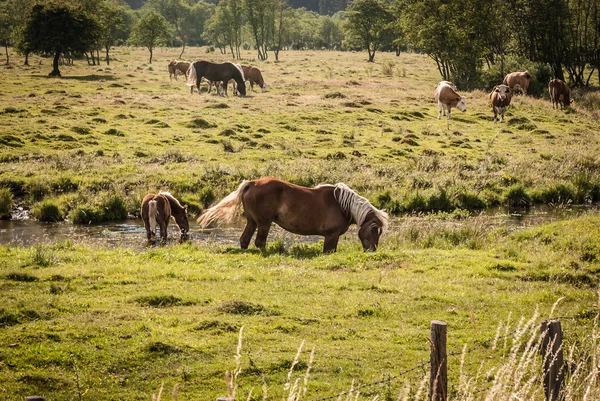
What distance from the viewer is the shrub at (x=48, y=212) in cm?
2102

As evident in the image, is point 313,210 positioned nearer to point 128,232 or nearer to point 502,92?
point 128,232

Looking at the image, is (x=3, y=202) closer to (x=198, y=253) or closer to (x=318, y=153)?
(x=198, y=253)

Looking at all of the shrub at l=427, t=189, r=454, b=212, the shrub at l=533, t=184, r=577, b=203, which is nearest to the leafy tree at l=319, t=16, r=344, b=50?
the shrub at l=533, t=184, r=577, b=203

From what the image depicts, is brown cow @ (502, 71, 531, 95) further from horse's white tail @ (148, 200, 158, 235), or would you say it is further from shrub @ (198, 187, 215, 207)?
horse's white tail @ (148, 200, 158, 235)

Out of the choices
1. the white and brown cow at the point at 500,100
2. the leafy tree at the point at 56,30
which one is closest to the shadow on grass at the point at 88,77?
the leafy tree at the point at 56,30

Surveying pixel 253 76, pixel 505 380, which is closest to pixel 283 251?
pixel 505 380

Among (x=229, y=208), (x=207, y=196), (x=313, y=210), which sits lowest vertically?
(x=207, y=196)

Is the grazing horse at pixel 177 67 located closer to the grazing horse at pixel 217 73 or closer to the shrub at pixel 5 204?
the grazing horse at pixel 217 73

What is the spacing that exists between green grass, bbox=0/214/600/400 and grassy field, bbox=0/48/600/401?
41 millimetres

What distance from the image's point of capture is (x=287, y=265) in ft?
44.6

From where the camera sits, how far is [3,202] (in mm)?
21344

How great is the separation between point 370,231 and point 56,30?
171ft

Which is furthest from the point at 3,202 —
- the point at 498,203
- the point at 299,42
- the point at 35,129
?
the point at 299,42

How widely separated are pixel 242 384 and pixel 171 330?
74.1 inches
